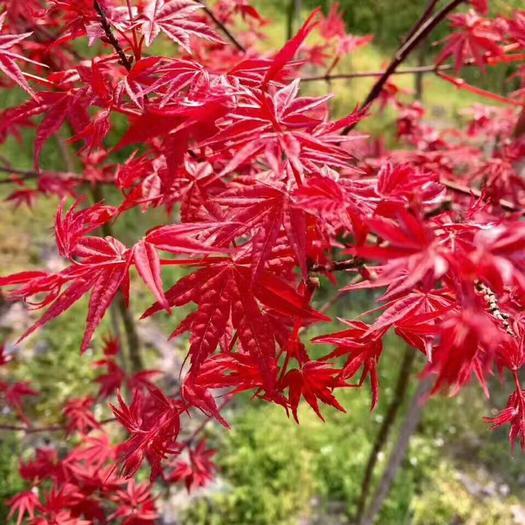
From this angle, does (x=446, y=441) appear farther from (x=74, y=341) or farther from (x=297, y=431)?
(x=74, y=341)

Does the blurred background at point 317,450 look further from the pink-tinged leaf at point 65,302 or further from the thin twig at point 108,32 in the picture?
the pink-tinged leaf at point 65,302

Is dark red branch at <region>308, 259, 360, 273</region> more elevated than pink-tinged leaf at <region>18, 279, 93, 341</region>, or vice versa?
dark red branch at <region>308, 259, 360, 273</region>

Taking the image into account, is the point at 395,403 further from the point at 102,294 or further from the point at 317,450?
the point at 102,294

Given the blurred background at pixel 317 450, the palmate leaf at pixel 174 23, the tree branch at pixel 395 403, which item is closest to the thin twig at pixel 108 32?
the palmate leaf at pixel 174 23

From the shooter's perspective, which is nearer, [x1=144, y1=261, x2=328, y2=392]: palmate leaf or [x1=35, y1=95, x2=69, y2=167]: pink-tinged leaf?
[x1=144, y1=261, x2=328, y2=392]: palmate leaf

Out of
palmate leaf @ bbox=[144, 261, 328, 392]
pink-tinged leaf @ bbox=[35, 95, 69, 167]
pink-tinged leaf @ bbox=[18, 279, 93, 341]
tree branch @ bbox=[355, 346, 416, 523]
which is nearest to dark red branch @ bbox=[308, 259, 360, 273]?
palmate leaf @ bbox=[144, 261, 328, 392]

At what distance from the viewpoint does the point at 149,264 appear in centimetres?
69

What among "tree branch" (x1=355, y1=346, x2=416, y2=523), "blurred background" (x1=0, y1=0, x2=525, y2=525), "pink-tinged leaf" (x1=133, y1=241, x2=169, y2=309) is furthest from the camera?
"blurred background" (x1=0, y1=0, x2=525, y2=525)

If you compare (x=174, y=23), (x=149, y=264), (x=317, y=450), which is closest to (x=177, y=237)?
(x=149, y=264)

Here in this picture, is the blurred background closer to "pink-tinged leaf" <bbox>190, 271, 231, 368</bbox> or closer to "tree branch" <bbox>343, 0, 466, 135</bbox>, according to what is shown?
"tree branch" <bbox>343, 0, 466, 135</bbox>

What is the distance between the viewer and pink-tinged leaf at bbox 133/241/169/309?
2.15ft

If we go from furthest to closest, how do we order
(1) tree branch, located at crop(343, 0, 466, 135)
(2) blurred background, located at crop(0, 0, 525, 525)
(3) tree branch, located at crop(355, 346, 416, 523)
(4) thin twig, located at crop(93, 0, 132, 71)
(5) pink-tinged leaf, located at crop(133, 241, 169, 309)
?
(2) blurred background, located at crop(0, 0, 525, 525) < (3) tree branch, located at crop(355, 346, 416, 523) < (1) tree branch, located at crop(343, 0, 466, 135) < (4) thin twig, located at crop(93, 0, 132, 71) < (5) pink-tinged leaf, located at crop(133, 241, 169, 309)

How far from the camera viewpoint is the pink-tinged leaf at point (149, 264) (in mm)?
654

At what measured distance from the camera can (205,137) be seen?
71cm
